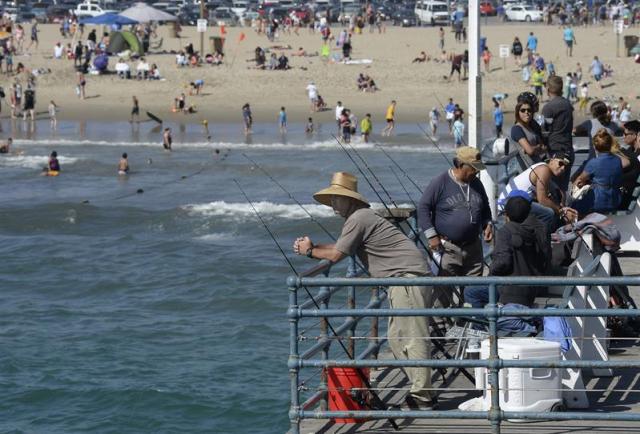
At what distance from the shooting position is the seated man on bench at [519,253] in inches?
331

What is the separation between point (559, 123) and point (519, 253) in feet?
13.4

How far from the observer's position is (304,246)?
7875mm

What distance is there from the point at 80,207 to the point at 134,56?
2559cm

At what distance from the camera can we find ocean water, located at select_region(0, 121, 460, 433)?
57.6ft

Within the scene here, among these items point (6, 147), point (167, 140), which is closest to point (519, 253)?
point (167, 140)

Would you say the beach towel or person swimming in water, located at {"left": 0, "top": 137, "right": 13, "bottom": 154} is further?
person swimming in water, located at {"left": 0, "top": 137, "right": 13, "bottom": 154}

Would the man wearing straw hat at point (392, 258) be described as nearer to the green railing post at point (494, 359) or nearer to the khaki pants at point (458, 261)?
the green railing post at point (494, 359)

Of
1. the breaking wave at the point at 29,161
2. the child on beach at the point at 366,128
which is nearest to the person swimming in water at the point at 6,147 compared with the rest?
the breaking wave at the point at 29,161

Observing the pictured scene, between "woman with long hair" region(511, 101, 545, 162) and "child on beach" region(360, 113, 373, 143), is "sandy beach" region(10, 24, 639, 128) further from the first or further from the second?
"woman with long hair" region(511, 101, 545, 162)

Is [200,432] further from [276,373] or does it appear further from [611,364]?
[611,364]

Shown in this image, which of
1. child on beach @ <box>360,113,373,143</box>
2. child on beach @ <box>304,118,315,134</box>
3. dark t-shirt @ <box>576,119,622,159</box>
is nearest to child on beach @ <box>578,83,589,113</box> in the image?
child on beach @ <box>360,113,373,143</box>

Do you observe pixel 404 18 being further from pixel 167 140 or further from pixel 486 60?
pixel 167 140

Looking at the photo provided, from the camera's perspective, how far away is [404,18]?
→ 7256cm

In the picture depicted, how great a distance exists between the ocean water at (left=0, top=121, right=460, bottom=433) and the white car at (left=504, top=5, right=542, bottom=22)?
25537 mm
